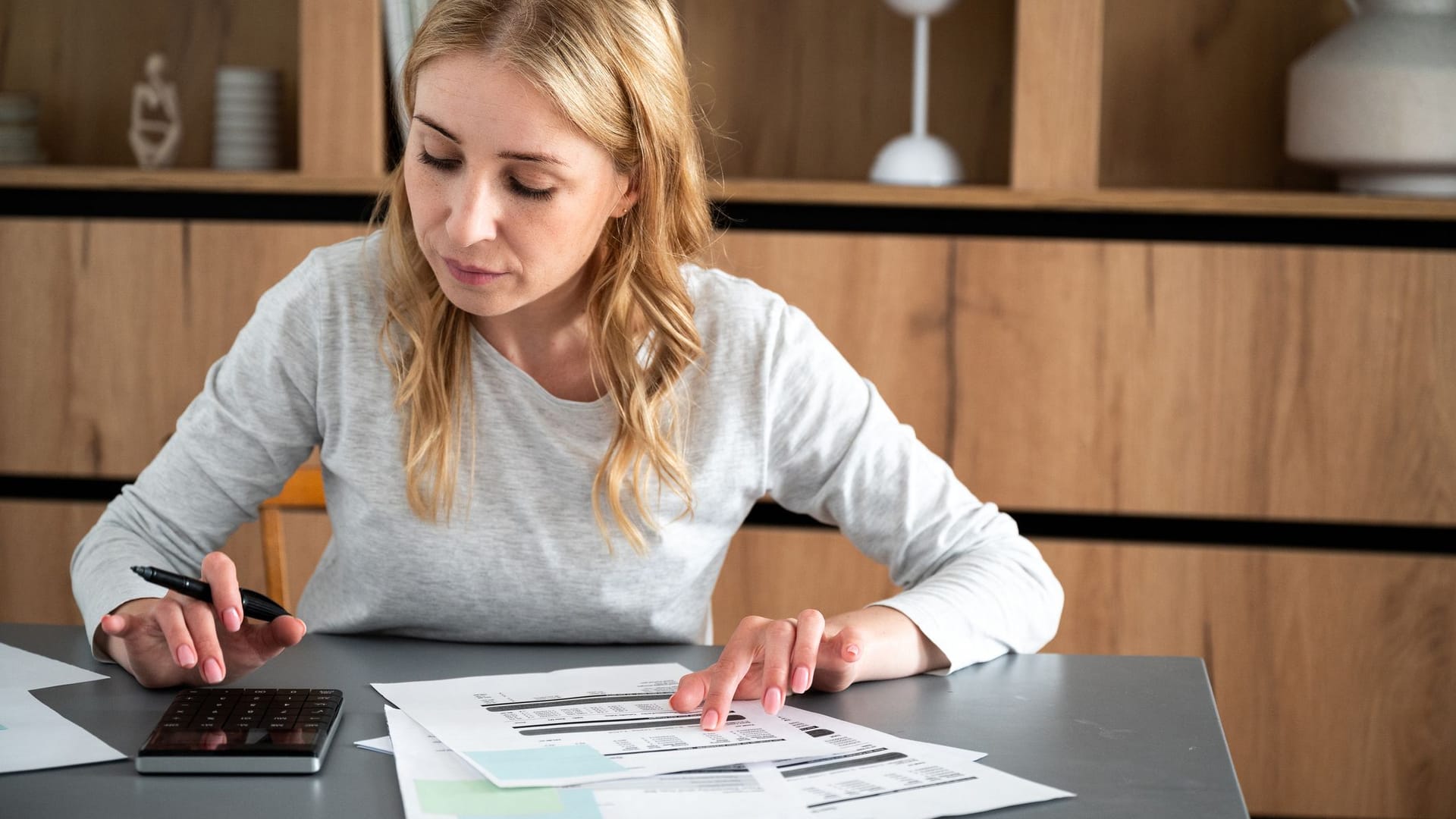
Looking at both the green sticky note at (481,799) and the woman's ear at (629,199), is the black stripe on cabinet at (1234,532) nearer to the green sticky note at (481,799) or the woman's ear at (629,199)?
the woman's ear at (629,199)

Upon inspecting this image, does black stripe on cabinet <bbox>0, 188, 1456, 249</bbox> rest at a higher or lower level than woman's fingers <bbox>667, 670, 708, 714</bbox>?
higher

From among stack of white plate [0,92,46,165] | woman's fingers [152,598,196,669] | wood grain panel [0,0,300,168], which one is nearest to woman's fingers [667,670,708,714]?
woman's fingers [152,598,196,669]

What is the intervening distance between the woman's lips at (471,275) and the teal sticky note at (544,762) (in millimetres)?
446

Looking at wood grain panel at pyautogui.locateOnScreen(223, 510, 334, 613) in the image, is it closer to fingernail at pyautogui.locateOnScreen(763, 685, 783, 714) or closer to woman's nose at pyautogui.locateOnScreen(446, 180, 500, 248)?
woman's nose at pyautogui.locateOnScreen(446, 180, 500, 248)

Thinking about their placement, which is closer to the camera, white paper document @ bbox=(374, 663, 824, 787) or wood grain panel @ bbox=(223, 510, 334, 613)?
white paper document @ bbox=(374, 663, 824, 787)

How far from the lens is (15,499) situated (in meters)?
2.30

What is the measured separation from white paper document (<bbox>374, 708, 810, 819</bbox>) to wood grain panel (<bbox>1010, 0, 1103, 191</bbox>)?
1451 mm

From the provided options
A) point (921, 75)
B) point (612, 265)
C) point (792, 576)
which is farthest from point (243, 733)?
point (921, 75)

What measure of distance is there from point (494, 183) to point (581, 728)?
471mm

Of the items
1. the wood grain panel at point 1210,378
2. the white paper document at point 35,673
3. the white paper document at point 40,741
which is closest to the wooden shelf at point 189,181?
the wood grain panel at point 1210,378

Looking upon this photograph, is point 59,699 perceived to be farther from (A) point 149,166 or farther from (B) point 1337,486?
(B) point 1337,486

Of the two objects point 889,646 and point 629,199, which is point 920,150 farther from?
point 889,646

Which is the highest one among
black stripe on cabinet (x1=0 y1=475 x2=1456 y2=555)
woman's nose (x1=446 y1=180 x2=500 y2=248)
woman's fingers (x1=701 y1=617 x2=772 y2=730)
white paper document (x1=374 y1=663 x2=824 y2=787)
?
woman's nose (x1=446 y1=180 x2=500 y2=248)

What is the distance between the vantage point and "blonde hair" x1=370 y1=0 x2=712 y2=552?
46.4 inches
